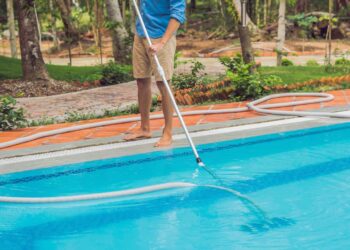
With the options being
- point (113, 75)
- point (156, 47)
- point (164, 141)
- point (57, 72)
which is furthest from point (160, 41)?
point (57, 72)

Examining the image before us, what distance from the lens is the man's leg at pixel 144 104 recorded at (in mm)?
4625

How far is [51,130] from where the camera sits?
A: 5098 millimetres

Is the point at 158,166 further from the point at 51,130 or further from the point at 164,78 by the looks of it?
the point at 51,130

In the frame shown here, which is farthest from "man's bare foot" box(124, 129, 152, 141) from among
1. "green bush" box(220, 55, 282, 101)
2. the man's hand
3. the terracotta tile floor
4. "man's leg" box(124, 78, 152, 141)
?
"green bush" box(220, 55, 282, 101)

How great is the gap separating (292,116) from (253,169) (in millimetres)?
1524

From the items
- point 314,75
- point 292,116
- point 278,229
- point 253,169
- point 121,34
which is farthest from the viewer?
point 121,34

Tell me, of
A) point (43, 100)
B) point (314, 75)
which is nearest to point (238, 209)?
point (43, 100)

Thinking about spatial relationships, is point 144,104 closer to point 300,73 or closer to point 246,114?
point 246,114

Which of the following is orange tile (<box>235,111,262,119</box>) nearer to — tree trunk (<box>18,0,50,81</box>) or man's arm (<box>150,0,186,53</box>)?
man's arm (<box>150,0,186,53</box>)

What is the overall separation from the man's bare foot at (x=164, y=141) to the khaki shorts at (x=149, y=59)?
0.47m

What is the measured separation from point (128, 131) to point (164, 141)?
0.69m

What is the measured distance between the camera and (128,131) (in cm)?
502

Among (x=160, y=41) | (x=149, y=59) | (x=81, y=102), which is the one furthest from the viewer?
(x=81, y=102)

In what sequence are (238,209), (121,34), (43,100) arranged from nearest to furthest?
(238,209) < (43,100) < (121,34)
